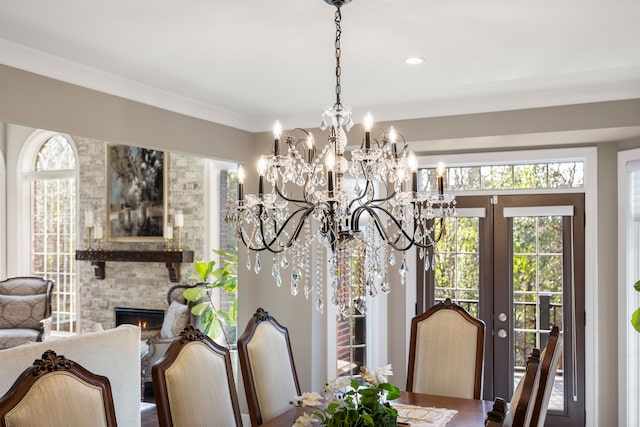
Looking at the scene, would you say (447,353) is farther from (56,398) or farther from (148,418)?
(148,418)

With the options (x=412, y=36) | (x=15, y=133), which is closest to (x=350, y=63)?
(x=412, y=36)

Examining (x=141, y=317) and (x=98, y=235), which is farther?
(x=98, y=235)

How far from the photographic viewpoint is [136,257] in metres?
6.99

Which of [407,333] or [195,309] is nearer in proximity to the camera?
[407,333]

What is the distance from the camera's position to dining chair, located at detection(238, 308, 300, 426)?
10.00ft

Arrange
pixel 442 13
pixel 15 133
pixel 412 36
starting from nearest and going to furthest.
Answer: pixel 442 13 < pixel 412 36 < pixel 15 133

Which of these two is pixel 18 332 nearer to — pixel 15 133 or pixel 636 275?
pixel 15 133

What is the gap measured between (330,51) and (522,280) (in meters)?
2.66

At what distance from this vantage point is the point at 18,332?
265 inches

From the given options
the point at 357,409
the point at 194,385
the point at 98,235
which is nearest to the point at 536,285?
the point at 357,409

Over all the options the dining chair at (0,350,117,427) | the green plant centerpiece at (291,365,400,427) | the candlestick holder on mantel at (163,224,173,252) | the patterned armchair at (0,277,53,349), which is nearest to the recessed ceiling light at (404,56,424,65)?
the green plant centerpiece at (291,365,400,427)

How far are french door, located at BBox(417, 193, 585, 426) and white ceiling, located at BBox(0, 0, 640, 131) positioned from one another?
1.01m

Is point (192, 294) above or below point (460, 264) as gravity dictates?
below

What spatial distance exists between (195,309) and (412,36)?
395 centimetres
